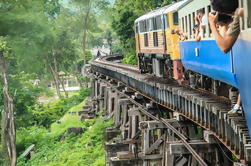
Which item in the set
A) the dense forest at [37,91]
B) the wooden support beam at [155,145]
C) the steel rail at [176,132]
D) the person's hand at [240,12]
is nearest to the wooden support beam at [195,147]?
the steel rail at [176,132]

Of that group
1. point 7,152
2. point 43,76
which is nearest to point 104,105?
point 7,152

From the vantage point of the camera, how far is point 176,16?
14.8 m

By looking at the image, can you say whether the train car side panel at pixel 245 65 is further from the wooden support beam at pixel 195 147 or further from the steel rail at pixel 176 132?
the wooden support beam at pixel 195 147

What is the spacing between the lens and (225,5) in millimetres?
3566

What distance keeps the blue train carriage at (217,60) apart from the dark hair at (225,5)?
80 mm

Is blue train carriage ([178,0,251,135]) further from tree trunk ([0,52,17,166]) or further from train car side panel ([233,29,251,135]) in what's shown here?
tree trunk ([0,52,17,166])

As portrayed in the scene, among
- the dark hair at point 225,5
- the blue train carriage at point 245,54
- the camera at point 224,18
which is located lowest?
the blue train carriage at point 245,54

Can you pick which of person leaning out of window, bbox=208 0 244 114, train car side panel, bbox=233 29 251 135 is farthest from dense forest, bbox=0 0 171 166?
person leaning out of window, bbox=208 0 244 114

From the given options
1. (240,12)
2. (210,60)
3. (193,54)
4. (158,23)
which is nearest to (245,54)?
(240,12)

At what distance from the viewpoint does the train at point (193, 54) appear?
3727 millimetres

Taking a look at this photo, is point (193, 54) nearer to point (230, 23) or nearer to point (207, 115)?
point (207, 115)

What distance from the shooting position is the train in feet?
12.2

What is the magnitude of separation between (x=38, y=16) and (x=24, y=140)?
705cm

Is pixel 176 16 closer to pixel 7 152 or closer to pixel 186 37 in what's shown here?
pixel 186 37
